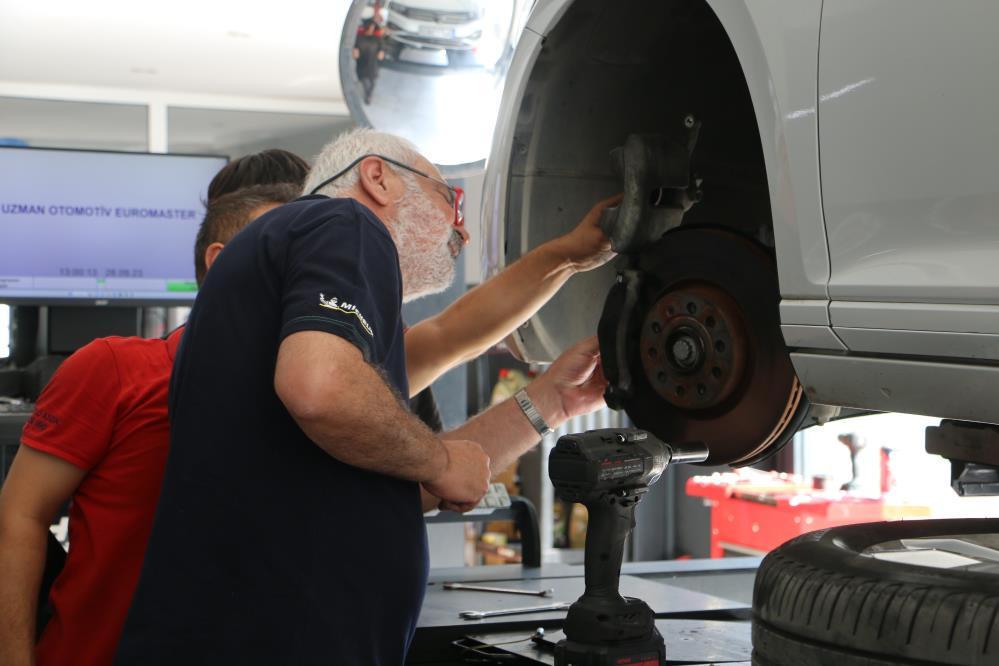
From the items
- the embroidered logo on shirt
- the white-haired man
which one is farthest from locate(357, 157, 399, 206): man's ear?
the embroidered logo on shirt

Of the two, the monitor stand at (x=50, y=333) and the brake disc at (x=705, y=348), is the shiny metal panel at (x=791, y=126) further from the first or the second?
the monitor stand at (x=50, y=333)

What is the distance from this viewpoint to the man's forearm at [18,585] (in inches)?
71.7

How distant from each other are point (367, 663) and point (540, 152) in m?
0.95

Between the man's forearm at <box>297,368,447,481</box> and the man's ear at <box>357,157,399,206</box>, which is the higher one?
the man's ear at <box>357,157,399,206</box>

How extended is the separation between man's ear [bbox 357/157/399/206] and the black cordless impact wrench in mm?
528

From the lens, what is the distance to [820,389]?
1.42 metres

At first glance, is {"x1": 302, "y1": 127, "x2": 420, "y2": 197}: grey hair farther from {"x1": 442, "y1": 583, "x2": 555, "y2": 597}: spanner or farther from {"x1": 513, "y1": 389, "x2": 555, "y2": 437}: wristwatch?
{"x1": 442, "y1": 583, "x2": 555, "y2": 597}: spanner

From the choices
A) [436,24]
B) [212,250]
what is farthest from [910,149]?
[436,24]

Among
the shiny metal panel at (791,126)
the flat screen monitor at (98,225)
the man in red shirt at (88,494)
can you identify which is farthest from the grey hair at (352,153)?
the flat screen monitor at (98,225)

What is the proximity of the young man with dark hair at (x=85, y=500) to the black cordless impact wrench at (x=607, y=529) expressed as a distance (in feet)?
2.26

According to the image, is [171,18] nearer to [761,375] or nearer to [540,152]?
[540,152]

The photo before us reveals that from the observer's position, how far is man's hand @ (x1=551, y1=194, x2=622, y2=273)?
207cm

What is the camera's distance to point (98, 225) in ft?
11.9

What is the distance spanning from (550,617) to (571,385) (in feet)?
1.47
